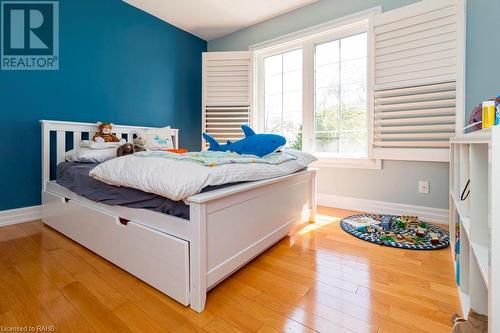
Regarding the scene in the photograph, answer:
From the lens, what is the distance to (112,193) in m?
1.37

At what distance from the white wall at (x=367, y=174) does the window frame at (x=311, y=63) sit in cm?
9

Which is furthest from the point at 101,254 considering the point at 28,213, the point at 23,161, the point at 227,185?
the point at 23,161

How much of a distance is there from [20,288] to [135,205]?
651 millimetres

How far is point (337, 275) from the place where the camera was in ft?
4.31

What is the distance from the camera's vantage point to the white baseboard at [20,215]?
204 cm

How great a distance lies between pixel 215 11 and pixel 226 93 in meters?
0.98

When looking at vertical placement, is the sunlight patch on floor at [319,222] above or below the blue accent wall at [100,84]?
below

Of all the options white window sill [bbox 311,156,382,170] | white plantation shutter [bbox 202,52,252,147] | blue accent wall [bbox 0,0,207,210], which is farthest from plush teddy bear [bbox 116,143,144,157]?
white window sill [bbox 311,156,382,170]

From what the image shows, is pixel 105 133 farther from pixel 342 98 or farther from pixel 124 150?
pixel 342 98

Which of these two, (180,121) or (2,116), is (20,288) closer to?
(2,116)

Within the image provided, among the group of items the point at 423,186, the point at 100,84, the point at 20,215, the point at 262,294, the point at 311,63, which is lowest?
the point at 262,294

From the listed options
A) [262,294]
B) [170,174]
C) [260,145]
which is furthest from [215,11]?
[262,294]

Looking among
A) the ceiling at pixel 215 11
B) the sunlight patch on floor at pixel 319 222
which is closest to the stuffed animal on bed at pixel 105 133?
the ceiling at pixel 215 11

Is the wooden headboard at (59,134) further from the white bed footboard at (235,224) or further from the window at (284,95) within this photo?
the window at (284,95)
